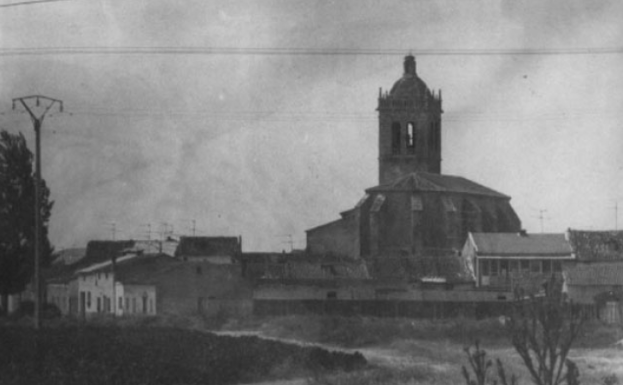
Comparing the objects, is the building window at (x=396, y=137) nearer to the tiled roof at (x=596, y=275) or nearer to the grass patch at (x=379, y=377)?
the tiled roof at (x=596, y=275)

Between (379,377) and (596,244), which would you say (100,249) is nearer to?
(596,244)

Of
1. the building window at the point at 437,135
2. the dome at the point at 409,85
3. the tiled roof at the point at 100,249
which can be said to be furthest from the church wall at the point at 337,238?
the tiled roof at the point at 100,249

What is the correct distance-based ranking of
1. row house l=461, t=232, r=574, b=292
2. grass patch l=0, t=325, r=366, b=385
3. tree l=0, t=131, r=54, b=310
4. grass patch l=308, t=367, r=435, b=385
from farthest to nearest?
row house l=461, t=232, r=574, b=292
tree l=0, t=131, r=54, b=310
grass patch l=308, t=367, r=435, b=385
grass patch l=0, t=325, r=366, b=385

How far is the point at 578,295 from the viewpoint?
61188 mm

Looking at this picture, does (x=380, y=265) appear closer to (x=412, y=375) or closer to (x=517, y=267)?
(x=517, y=267)

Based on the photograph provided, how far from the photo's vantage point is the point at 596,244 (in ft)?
243

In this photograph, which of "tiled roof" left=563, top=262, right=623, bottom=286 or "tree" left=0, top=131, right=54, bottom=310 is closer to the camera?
"tree" left=0, top=131, right=54, bottom=310

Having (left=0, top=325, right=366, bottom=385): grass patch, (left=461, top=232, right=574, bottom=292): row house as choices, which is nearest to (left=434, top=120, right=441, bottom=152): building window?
(left=461, top=232, right=574, bottom=292): row house

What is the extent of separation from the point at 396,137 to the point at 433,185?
9005mm

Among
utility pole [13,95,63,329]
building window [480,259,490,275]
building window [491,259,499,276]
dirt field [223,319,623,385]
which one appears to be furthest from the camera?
building window [480,259,490,275]

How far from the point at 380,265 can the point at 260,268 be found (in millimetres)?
9444

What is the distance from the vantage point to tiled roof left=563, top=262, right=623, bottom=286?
61188mm

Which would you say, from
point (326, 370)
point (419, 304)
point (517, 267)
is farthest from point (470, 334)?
point (517, 267)

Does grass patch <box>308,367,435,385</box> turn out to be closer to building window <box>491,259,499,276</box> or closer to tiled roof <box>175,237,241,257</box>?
building window <box>491,259,499,276</box>
